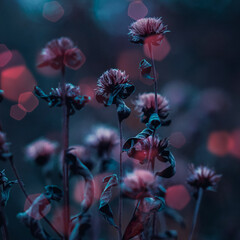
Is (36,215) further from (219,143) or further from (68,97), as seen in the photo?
(219,143)

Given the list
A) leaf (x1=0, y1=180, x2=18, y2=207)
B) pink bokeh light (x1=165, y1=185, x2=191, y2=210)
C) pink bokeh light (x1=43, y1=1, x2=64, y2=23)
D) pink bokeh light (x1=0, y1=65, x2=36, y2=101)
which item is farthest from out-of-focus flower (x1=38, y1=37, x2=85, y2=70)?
pink bokeh light (x1=43, y1=1, x2=64, y2=23)

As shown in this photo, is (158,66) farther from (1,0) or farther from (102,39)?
(1,0)

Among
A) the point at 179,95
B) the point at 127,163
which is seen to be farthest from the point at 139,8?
A: the point at 127,163

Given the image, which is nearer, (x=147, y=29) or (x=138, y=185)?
(x=138, y=185)

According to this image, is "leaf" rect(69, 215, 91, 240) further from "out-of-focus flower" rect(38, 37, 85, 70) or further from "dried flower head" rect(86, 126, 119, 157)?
"out-of-focus flower" rect(38, 37, 85, 70)

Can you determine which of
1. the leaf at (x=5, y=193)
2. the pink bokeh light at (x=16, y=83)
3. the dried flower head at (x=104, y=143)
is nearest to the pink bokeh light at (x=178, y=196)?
the dried flower head at (x=104, y=143)

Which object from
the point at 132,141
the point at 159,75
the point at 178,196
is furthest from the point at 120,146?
the point at 159,75

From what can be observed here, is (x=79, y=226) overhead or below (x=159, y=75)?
below
